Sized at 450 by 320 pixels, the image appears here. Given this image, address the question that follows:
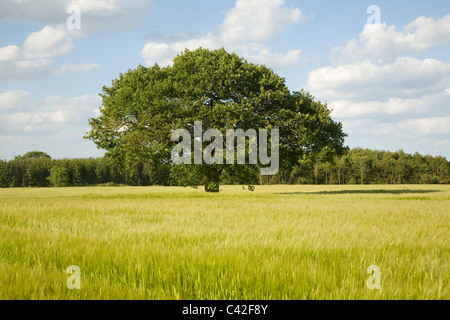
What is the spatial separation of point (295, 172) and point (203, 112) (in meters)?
102

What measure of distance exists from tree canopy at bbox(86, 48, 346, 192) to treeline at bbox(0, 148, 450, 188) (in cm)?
6554

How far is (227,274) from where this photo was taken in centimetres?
405

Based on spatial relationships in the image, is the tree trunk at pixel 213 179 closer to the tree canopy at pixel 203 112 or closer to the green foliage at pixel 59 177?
the tree canopy at pixel 203 112

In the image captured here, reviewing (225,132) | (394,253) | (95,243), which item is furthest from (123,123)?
(394,253)

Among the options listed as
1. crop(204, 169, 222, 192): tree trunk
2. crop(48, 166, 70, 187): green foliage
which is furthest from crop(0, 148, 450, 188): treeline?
crop(204, 169, 222, 192): tree trunk

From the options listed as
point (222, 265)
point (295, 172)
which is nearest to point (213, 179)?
point (222, 265)

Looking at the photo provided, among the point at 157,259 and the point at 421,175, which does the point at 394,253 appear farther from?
the point at 421,175

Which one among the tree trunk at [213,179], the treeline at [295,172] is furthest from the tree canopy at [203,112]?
the treeline at [295,172]

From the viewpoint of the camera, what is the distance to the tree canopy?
27828 mm

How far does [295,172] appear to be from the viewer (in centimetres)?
12488

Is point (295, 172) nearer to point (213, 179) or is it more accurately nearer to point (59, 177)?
point (59, 177)

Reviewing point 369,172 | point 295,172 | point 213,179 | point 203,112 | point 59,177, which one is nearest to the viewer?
point 203,112

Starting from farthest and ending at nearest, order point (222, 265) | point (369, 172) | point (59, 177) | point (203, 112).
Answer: point (369, 172) < point (59, 177) < point (203, 112) < point (222, 265)
